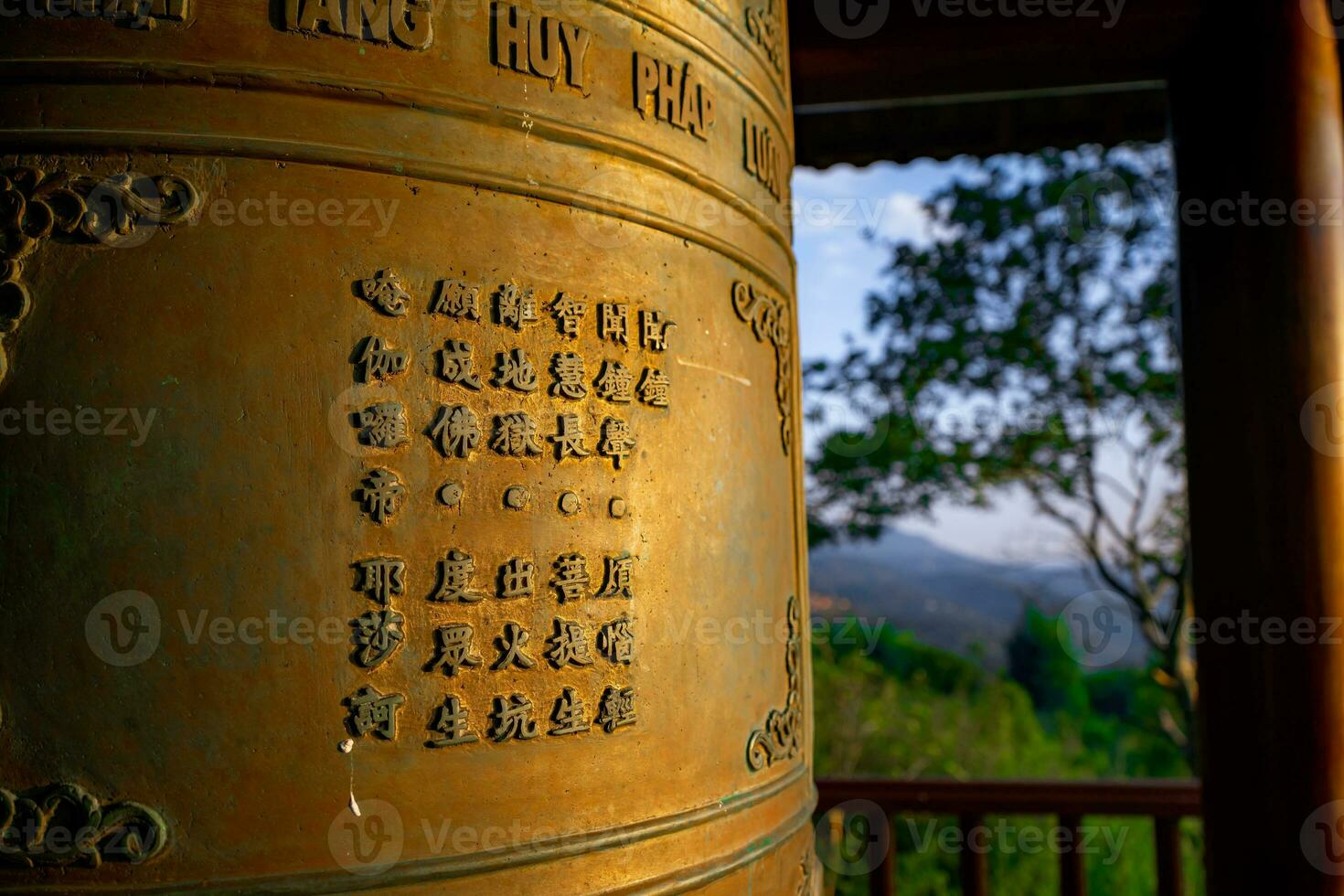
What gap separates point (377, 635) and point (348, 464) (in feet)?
0.93

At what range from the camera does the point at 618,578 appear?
1863 mm

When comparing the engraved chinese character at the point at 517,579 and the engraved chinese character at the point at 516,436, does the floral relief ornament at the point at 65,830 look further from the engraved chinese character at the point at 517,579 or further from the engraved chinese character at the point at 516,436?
the engraved chinese character at the point at 516,436

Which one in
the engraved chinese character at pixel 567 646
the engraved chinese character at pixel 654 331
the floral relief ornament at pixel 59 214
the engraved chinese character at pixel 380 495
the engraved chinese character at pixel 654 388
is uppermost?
the floral relief ornament at pixel 59 214

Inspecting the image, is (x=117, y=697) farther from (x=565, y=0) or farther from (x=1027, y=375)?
(x=1027, y=375)

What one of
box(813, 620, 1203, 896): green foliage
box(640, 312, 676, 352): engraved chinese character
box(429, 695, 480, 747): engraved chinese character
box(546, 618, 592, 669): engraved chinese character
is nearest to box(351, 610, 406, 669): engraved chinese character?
box(429, 695, 480, 747): engraved chinese character

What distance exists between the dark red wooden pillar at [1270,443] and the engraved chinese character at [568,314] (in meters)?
2.40

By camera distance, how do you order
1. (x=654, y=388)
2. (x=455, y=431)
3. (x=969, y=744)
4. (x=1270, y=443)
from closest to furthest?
(x=455, y=431) < (x=654, y=388) < (x=1270, y=443) < (x=969, y=744)

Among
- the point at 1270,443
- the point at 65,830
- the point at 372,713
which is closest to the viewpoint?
the point at 65,830

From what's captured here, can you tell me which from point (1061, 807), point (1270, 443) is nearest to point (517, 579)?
point (1270, 443)

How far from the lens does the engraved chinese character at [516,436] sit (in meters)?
1.74

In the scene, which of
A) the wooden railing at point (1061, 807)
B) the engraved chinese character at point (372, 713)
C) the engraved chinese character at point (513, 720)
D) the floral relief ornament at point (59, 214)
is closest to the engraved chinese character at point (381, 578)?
the engraved chinese character at point (372, 713)

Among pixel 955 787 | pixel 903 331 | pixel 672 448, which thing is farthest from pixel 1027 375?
pixel 672 448

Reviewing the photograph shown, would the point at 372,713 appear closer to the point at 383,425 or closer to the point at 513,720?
the point at 513,720

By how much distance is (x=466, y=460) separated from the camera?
5.62 ft
